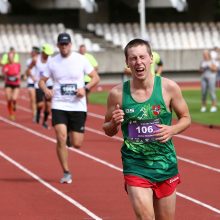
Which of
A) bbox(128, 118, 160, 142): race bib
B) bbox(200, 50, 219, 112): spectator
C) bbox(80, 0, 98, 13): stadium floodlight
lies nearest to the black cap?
bbox(128, 118, 160, 142): race bib

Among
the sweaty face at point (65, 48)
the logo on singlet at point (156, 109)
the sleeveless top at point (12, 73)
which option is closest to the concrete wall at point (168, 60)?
the sleeveless top at point (12, 73)

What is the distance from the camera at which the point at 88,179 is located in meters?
13.9

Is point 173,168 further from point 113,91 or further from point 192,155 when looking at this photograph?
point 192,155

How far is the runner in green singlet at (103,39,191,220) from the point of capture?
7.29 metres

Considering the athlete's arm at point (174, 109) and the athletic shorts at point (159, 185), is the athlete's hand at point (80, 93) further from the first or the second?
the athletic shorts at point (159, 185)

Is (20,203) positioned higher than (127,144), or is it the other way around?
(127,144)

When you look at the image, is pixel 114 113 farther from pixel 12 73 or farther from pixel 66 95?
pixel 12 73

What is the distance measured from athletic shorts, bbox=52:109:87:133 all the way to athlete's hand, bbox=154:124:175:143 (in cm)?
598

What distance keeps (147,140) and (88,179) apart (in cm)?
656

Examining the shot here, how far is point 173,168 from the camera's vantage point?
24.6ft

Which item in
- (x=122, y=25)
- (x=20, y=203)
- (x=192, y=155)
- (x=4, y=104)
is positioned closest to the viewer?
(x=20, y=203)

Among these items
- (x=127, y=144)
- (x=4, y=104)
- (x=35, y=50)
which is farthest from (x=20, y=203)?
(x=4, y=104)

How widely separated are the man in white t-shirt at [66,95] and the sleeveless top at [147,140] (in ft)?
18.8

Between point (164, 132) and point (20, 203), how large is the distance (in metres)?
4.78
